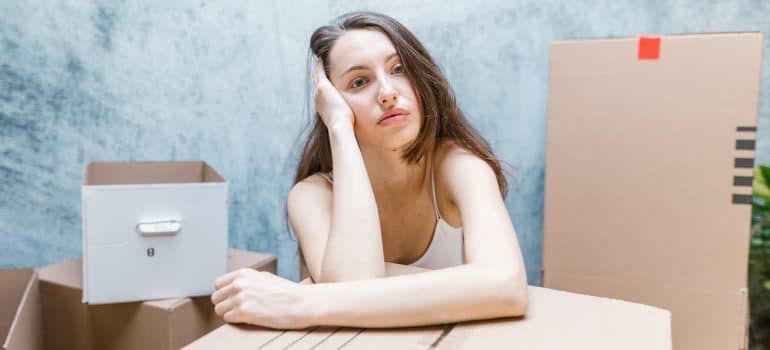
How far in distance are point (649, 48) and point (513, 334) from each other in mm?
875

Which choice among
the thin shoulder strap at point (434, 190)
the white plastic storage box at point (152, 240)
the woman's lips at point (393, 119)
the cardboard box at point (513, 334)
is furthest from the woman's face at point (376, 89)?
the cardboard box at point (513, 334)

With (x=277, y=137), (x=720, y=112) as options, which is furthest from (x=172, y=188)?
(x=720, y=112)

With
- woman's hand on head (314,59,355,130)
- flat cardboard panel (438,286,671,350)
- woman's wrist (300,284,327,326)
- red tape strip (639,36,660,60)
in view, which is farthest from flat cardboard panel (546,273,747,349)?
woman's wrist (300,284,327,326)

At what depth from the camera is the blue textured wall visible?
1.59 meters

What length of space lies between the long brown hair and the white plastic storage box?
0.86 feet

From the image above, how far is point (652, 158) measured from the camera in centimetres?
130

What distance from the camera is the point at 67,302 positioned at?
1215 mm

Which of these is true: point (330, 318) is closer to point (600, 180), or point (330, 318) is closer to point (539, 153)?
point (600, 180)

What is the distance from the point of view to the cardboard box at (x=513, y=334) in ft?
2.12

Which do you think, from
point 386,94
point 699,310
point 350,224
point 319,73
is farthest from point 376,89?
point 699,310

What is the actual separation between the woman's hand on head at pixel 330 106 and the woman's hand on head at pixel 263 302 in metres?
0.35

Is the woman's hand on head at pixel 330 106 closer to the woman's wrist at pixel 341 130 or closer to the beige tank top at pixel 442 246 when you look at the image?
the woman's wrist at pixel 341 130

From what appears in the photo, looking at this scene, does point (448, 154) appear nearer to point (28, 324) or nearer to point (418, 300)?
point (418, 300)

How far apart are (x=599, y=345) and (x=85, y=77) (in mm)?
1553
